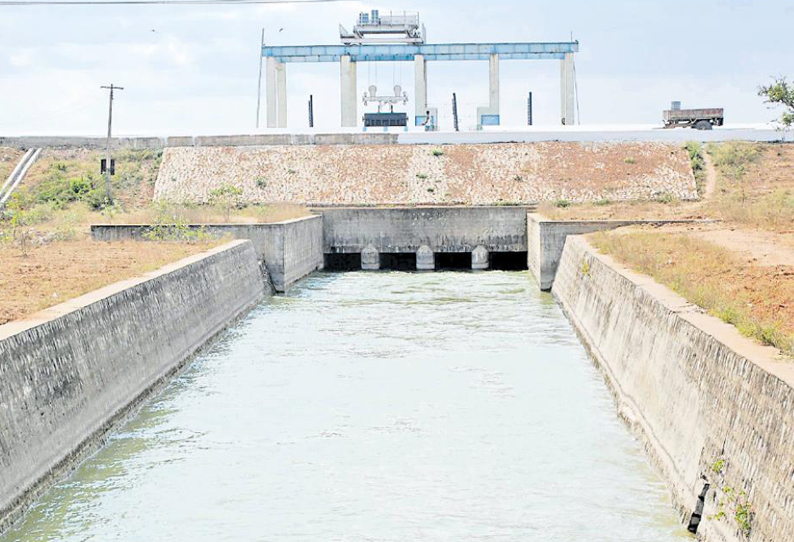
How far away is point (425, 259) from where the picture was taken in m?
39.3

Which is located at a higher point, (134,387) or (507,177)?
(507,177)

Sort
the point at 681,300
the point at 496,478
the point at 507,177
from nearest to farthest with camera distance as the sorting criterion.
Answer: the point at 496,478 → the point at 681,300 → the point at 507,177

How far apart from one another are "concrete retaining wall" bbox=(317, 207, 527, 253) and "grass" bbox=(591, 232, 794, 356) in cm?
1252

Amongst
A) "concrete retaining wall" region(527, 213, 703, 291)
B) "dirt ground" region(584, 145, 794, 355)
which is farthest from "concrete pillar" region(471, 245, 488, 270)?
"concrete retaining wall" region(527, 213, 703, 291)

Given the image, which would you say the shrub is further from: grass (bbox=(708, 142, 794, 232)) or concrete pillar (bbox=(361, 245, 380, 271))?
grass (bbox=(708, 142, 794, 232))

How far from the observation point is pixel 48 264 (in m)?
22.7

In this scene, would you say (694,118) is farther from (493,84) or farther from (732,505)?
(732,505)

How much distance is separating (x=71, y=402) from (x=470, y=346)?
1009 centimetres

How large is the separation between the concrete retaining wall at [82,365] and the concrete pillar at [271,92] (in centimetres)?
4286

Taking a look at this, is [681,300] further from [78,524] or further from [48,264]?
[48,264]

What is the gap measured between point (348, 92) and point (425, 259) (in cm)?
2595

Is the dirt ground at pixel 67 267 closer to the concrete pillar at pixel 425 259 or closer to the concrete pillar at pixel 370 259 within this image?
the concrete pillar at pixel 370 259

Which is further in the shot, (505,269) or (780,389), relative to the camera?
(505,269)

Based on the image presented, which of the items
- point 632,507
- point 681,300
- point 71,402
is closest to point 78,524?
point 71,402
